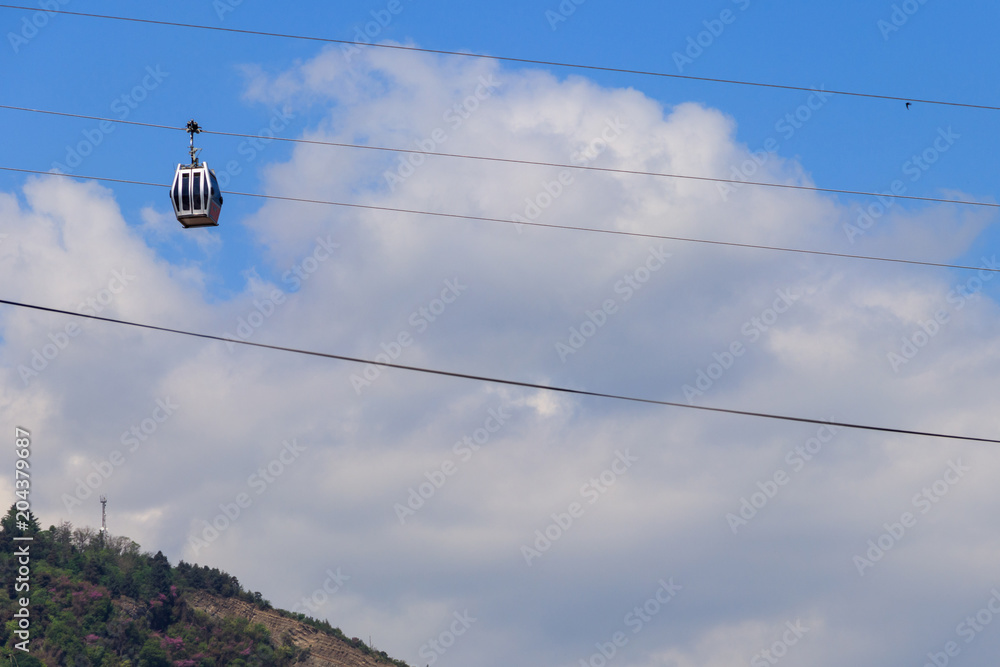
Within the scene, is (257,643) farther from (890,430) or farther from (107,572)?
(890,430)

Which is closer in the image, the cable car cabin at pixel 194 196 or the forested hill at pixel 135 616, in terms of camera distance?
the cable car cabin at pixel 194 196

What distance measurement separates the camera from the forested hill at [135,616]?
428ft

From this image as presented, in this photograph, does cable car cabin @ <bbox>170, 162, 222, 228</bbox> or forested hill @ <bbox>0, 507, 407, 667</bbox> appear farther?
forested hill @ <bbox>0, 507, 407, 667</bbox>

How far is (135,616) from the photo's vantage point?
465 ft

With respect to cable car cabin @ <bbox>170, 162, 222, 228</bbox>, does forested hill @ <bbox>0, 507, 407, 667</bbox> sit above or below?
above

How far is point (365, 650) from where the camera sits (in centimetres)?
16100

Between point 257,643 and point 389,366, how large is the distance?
441 feet

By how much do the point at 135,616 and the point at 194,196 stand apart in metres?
122

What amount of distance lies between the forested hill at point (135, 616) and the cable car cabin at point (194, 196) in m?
102

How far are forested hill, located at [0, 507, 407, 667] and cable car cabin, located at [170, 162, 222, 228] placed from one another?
10192 centimetres

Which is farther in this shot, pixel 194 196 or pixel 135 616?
pixel 135 616

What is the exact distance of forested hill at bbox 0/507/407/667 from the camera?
5138 inches

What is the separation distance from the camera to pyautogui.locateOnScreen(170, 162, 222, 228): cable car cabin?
→ 100 feet

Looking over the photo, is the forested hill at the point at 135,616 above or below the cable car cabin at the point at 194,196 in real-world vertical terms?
above
